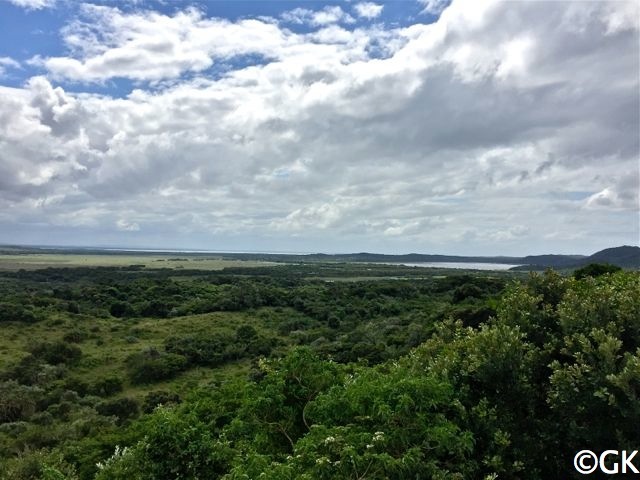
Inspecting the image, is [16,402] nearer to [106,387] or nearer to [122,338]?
[106,387]

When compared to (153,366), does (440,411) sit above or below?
above

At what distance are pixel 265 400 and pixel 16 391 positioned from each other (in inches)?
1317

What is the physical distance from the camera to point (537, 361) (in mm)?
10641

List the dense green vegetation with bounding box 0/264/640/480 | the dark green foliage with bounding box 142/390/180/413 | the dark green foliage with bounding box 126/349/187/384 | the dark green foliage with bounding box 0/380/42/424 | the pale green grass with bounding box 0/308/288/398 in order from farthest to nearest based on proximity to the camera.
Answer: the pale green grass with bounding box 0/308/288/398, the dark green foliage with bounding box 126/349/187/384, the dark green foliage with bounding box 142/390/180/413, the dark green foliage with bounding box 0/380/42/424, the dense green vegetation with bounding box 0/264/640/480

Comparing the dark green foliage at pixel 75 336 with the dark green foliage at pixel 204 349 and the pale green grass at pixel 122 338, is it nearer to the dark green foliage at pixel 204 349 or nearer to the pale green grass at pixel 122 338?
the pale green grass at pixel 122 338

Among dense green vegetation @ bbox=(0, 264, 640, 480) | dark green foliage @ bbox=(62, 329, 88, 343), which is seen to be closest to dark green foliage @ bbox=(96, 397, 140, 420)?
dense green vegetation @ bbox=(0, 264, 640, 480)

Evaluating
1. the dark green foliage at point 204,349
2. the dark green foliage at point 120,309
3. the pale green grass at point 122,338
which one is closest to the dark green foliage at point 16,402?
the pale green grass at point 122,338

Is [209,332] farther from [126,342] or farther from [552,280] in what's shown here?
[552,280]

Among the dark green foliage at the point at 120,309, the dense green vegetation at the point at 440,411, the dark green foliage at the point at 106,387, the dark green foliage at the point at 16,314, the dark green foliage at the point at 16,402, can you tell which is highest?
the dense green vegetation at the point at 440,411

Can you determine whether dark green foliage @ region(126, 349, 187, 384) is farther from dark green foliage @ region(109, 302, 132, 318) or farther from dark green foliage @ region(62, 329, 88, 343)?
dark green foliage @ region(109, 302, 132, 318)

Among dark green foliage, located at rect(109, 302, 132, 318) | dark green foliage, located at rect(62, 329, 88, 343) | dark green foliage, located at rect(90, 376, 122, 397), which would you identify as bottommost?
dark green foliage, located at rect(90, 376, 122, 397)

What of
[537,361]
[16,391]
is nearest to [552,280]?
[537,361]

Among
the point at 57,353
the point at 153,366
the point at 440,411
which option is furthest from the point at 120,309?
the point at 440,411

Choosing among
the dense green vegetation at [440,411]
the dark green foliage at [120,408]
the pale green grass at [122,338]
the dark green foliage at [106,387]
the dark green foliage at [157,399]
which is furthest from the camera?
the pale green grass at [122,338]
